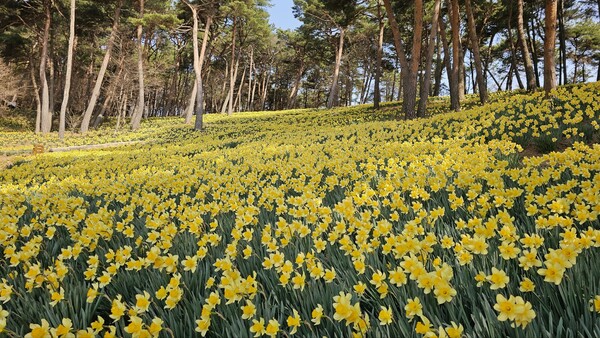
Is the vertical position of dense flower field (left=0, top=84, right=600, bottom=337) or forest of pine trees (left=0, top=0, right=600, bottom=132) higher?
forest of pine trees (left=0, top=0, right=600, bottom=132)

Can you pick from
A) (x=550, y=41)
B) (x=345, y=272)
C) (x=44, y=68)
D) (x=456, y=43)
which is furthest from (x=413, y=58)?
(x=44, y=68)

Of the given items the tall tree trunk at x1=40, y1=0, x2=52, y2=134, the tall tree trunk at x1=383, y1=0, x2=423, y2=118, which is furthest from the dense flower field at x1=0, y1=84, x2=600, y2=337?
the tall tree trunk at x1=40, y1=0, x2=52, y2=134

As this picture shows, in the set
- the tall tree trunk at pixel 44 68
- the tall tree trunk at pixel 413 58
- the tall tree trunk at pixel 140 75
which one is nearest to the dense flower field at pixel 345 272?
the tall tree trunk at pixel 413 58

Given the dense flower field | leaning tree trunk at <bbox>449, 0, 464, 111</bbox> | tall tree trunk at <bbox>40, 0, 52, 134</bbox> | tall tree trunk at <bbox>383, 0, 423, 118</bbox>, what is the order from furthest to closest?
1. tall tree trunk at <bbox>40, 0, 52, 134</bbox>
2. leaning tree trunk at <bbox>449, 0, 464, 111</bbox>
3. tall tree trunk at <bbox>383, 0, 423, 118</bbox>
4. the dense flower field

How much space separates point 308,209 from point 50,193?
409 cm

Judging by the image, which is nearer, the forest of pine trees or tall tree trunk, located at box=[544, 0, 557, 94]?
tall tree trunk, located at box=[544, 0, 557, 94]

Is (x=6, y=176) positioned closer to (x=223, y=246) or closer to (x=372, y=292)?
(x=223, y=246)

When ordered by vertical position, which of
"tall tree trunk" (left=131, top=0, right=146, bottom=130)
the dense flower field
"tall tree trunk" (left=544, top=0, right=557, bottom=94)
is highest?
"tall tree trunk" (left=131, top=0, right=146, bottom=130)

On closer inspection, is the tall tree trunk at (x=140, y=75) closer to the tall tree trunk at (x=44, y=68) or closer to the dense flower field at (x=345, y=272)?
the tall tree trunk at (x=44, y=68)

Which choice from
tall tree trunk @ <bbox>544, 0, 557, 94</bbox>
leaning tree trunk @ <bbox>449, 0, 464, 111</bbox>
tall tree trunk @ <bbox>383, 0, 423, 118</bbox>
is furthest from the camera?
leaning tree trunk @ <bbox>449, 0, 464, 111</bbox>

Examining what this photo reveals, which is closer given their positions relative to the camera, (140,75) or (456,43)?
(456,43)

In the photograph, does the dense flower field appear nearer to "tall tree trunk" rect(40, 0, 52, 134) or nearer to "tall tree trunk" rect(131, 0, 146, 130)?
"tall tree trunk" rect(131, 0, 146, 130)

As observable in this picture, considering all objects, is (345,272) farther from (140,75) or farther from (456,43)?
(140,75)

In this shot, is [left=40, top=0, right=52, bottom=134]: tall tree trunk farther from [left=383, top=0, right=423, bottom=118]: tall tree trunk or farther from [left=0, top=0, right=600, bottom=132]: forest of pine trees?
[left=383, top=0, right=423, bottom=118]: tall tree trunk
